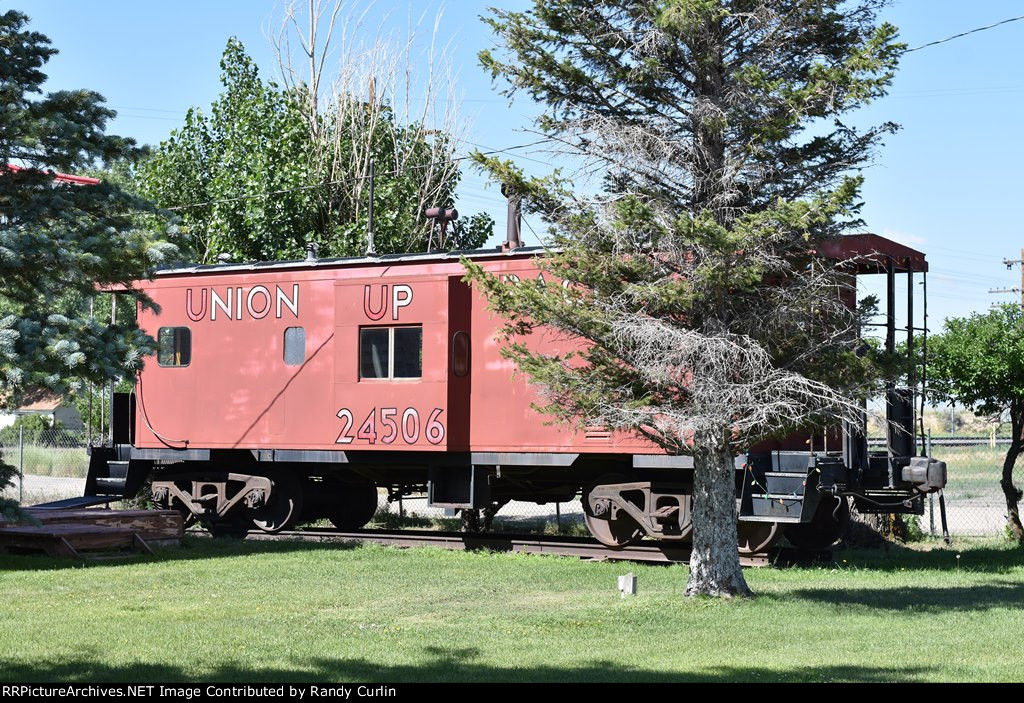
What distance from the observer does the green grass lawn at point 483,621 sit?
8375 millimetres

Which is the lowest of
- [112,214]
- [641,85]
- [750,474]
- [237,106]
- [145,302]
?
[750,474]

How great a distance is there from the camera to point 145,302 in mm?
7520

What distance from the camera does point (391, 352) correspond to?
16672 mm

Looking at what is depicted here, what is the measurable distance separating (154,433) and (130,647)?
9.99 m

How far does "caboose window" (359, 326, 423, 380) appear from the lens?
16.5m

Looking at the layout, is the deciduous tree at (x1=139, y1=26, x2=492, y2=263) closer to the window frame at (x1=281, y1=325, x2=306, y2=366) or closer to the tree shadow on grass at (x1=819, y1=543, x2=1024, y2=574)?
the window frame at (x1=281, y1=325, x2=306, y2=366)

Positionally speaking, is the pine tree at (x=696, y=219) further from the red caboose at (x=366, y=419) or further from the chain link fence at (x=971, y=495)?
the chain link fence at (x=971, y=495)

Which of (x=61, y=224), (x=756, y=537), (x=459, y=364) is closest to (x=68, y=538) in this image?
(x=459, y=364)

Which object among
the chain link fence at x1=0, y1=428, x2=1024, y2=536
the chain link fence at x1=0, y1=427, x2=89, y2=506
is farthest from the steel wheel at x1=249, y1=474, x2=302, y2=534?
the chain link fence at x1=0, y1=427, x2=89, y2=506

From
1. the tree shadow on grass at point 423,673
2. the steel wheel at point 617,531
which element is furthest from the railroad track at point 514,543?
the tree shadow on grass at point 423,673

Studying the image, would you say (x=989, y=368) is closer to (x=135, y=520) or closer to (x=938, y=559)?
(x=938, y=559)

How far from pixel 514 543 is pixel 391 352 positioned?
304 centimetres

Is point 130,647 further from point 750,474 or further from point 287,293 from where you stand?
point 287,293
